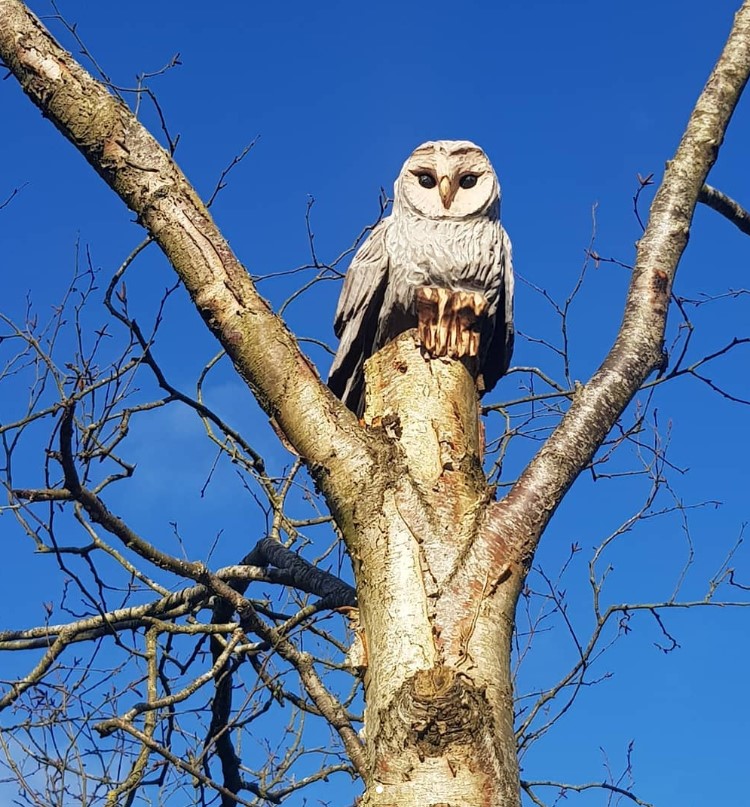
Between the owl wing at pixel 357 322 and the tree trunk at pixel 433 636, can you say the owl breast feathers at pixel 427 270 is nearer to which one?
the owl wing at pixel 357 322

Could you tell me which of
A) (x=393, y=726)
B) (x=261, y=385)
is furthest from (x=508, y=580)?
(x=261, y=385)

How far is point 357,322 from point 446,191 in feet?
2.14

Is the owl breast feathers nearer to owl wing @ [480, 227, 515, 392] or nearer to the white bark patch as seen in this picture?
owl wing @ [480, 227, 515, 392]

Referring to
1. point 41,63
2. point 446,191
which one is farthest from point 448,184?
point 41,63

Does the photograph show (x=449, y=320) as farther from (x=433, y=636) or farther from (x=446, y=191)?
(x=433, y=636)

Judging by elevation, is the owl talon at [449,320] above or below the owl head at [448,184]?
below

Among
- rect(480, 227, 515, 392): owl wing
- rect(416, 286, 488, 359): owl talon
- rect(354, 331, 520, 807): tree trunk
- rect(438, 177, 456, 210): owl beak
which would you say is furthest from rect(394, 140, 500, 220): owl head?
rect(354, 331, 520, 807): tree trunk

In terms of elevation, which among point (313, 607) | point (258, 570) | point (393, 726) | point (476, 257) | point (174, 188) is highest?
point (476, 257)

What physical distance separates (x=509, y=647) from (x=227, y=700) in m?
1.80

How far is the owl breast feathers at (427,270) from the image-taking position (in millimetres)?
2996

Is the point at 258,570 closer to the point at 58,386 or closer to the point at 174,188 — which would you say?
the point at 58,386

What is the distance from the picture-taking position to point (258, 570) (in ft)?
10.9

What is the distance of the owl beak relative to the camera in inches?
133

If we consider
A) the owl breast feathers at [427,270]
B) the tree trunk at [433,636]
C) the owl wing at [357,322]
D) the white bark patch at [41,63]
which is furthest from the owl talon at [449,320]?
the white bark patch at [41,63]
